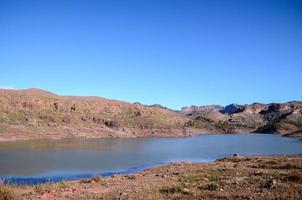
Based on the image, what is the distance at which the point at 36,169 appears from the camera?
47.2 m

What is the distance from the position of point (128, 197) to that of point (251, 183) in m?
6.57

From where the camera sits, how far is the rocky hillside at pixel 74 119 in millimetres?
112312

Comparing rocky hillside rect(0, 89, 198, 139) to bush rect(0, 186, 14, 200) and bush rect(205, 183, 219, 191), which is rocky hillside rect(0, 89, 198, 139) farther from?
bush rect(205, 183, 219, 191)

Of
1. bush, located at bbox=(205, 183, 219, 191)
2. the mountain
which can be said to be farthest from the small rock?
the mountain

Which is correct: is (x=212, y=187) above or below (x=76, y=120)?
below

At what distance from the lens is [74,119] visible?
133m

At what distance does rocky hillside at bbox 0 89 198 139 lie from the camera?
112 meters

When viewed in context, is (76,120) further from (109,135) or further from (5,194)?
(5,194)

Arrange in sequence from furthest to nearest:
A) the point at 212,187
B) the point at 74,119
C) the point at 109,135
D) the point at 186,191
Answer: the point at 74,119, the point at 109,135, the point at 212,187, the point at 186,191

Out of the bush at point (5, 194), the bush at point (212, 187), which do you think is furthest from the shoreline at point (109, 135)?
the bush at point (212, 187)

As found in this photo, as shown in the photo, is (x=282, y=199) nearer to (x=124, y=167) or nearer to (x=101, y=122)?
(x=124, y=167)

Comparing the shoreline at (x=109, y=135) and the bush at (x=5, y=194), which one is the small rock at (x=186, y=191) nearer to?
the bush at (x=5, y=194)

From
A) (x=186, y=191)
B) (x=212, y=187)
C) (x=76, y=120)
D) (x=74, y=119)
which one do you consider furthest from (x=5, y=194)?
(x=76, y=120)

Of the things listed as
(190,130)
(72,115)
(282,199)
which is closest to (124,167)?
(282,199)
